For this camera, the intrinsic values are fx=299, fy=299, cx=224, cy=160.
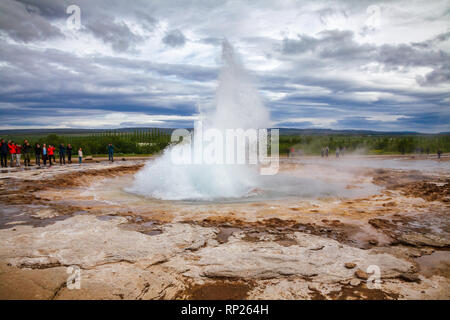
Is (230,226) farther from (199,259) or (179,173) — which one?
(179,173)

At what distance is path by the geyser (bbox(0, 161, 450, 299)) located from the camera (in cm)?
349

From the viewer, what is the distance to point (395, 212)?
7.32m

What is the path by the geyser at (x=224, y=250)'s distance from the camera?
3488 millimetres

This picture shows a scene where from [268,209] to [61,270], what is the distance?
16.4ft

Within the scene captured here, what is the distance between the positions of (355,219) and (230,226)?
2.89 metres

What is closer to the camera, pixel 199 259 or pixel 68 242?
pixel 199 259

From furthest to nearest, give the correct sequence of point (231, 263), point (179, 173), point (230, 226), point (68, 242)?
1. point (179, 173)
2. point (230, 226)
3. point (68, 242)
4. point (231, 263)

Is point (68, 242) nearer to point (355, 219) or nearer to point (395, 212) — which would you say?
point (355, 219)

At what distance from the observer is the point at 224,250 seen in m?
4.65

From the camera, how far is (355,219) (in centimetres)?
671
